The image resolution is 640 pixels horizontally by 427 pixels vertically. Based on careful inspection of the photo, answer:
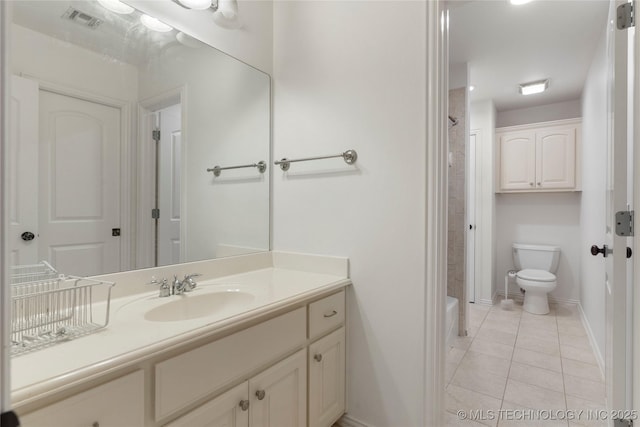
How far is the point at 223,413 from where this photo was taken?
1004 millimetres

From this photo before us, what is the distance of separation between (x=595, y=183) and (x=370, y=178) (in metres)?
2.11

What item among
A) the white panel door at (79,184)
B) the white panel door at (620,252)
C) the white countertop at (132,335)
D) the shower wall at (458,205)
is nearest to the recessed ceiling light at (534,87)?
the shower wall at (458,205)

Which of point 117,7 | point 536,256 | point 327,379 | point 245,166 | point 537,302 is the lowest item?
point 537,302

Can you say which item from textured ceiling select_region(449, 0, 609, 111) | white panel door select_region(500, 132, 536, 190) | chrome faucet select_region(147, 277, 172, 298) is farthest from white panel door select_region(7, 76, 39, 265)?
white panel door select_region(500, 132, 536, 190)

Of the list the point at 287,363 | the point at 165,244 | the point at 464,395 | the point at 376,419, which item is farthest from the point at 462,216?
the point at 165,244

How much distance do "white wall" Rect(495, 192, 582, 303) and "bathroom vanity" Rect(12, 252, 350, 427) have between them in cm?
333

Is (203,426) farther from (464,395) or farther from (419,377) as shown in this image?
(464,395)

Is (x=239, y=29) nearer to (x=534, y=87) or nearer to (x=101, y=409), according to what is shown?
(x=101, y=409)

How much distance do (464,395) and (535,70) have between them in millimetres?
2883

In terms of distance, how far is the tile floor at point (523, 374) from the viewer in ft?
5.77

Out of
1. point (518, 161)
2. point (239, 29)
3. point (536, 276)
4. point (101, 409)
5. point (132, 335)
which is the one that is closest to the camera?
point (101, 409)

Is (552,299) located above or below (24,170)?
below

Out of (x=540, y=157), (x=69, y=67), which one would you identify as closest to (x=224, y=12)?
(x=69, y=67)

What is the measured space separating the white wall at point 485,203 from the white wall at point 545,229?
1.43 ft
